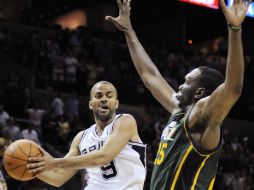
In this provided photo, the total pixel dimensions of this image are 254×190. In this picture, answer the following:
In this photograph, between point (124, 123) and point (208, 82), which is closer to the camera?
→ point (208, 82)

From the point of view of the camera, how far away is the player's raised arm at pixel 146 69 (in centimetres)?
452

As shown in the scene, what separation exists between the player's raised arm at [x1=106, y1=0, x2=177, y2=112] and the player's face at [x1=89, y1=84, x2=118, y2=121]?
3.32 ft

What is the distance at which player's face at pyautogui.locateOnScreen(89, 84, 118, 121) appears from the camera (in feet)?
19.2

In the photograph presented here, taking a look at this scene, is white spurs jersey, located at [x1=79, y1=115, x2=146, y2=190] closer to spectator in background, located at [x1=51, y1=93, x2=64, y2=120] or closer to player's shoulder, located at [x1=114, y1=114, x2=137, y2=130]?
player's shoulder, located at [x1=114, y1=114, x2=137, y2=130]

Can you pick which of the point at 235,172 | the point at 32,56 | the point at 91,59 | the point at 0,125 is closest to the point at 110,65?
the point at 91,59

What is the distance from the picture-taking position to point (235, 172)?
54.1 feet

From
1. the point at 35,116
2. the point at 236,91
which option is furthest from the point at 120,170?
the point at 35,116

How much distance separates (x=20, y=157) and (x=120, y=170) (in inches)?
47.0

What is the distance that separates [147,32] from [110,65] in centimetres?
1004

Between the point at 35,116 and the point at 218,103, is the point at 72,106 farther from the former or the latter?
the point at 218,103

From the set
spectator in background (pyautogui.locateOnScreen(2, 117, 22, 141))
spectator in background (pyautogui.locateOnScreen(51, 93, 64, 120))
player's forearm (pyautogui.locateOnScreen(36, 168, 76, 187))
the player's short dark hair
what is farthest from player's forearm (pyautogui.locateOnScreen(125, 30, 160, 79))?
spectator in background (pyautogui.locateOnScreen(51, 93, 64, 120))

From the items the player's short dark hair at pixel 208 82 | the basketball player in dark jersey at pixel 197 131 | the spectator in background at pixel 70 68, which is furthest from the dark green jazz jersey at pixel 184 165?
the spectator in background at pixel 70 68

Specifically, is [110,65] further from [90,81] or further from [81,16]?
[81,16]

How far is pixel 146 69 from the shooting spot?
4785 mm
